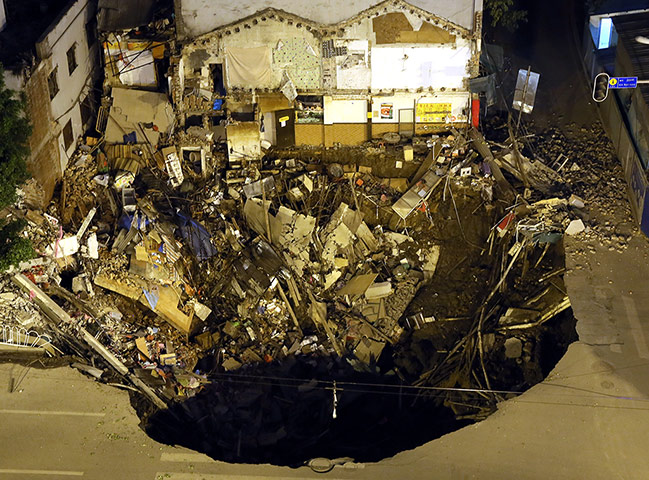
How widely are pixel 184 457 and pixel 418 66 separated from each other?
14750 millimetres

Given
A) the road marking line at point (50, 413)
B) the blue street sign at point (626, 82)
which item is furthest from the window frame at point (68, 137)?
the blue street sign at point (626, 82)

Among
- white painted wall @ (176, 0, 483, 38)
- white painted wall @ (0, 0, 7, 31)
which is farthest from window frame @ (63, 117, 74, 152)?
white painted wall @ (176, 0, 483, 38)

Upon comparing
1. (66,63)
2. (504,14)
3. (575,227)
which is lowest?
(575,227)

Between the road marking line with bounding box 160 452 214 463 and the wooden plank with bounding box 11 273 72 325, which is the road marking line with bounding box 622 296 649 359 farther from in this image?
the wooden plank with bounding box 11 273 72 325

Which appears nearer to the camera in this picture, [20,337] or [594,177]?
[20,337]

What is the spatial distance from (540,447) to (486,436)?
4.48 feet

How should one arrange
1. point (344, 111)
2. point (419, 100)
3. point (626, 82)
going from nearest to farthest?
point (626, 82) < point (419, 100) < point (344, 111)

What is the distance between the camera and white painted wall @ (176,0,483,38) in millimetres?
29547

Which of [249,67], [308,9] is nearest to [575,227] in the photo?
[308,9]

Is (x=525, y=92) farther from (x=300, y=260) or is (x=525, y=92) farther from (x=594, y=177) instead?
(x=300, y=260)

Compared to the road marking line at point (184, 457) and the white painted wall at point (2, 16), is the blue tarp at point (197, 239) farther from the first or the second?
the white painted wall at point (2, 16)

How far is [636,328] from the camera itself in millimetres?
25438

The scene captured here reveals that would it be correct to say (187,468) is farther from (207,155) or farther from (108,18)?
(108,18)

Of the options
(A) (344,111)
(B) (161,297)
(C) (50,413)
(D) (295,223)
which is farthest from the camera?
(A) (344,111)
